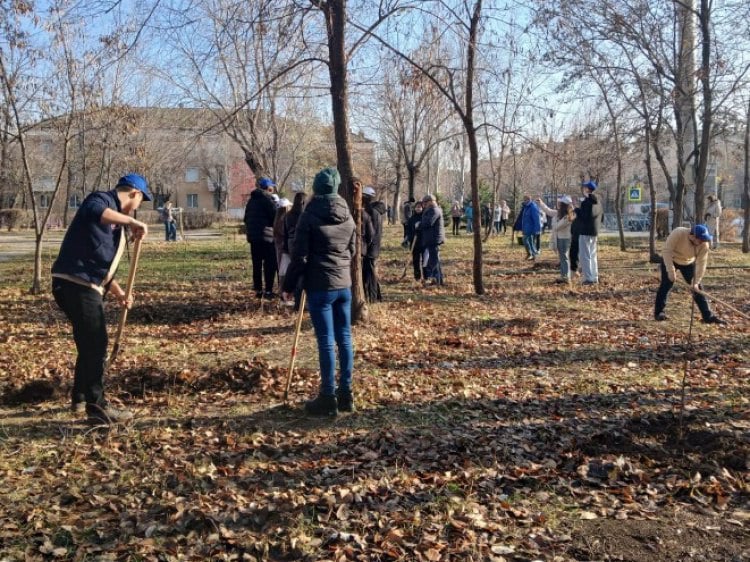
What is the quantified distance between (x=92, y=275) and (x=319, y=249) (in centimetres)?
181

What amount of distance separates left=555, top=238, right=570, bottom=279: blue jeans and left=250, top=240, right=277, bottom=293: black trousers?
20.2 feet

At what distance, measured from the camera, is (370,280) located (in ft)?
35.5

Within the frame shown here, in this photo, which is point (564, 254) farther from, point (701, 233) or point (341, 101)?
point (341, 101)

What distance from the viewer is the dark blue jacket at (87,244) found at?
203 inches

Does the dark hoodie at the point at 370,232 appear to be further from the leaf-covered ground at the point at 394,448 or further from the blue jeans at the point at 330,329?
the blue jeans at the point at 330,329

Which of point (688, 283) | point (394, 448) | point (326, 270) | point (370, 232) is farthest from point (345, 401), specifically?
point (688, 283)

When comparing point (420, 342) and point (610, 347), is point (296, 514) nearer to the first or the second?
point (420, 342)

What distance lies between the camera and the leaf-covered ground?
3.75m

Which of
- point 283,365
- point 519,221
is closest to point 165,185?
point 519,221

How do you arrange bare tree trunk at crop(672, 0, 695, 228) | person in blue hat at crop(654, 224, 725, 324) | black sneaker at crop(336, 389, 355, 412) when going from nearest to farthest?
black sneaker at crop(336, 389, 355, 412) → person in blue hat at crop(654, 224, 725, 324) → bare tree trunk at crop(672, 0, 695, 228)

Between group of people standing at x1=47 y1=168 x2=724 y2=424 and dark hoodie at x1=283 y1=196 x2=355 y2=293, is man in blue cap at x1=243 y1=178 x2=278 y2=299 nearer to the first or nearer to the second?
group of people standing at x1=47 y1=168 x2=724 y2=424

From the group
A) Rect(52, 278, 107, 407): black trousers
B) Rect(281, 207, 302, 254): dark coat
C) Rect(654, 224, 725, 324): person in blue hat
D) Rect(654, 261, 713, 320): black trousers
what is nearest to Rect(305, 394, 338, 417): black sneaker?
Rect(52, 278, 107, 407): black trousers

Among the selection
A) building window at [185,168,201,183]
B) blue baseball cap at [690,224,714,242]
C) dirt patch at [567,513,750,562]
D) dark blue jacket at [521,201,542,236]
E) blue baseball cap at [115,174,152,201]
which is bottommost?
dirt patch at [567,513,750,562]

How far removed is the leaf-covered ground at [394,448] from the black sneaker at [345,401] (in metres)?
0.10
